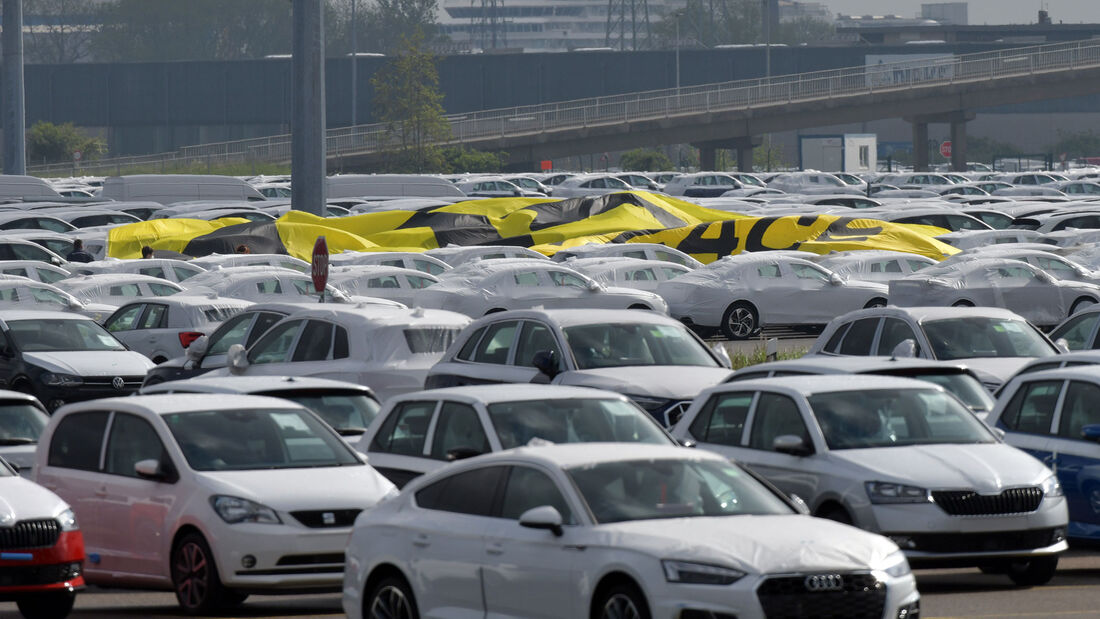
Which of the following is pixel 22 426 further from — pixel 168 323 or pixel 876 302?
pixel 876 302

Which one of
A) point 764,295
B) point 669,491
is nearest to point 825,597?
point 669,491

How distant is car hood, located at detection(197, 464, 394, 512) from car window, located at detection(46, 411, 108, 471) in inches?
48.5

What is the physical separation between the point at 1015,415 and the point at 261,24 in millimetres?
179287

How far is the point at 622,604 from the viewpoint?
9016 mm

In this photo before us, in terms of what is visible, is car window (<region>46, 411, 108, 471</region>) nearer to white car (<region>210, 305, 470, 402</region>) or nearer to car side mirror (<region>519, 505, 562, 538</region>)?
car side mirror (<region>519, 505, 562, 538</region>)

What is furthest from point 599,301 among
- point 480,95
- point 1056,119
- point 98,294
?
point 1056,119

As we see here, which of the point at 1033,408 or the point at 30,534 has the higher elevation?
the point at 1033,408

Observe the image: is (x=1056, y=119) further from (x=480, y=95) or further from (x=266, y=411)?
(x=266, y=411)

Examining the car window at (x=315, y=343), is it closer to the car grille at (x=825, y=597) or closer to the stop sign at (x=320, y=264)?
the stop sign at (x=320, y=264)

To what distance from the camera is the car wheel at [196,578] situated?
461 inches

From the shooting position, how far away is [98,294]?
31031 millimetres

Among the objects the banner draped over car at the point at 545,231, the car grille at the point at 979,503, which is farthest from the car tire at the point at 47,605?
the banner draped over car at the point at 545,231

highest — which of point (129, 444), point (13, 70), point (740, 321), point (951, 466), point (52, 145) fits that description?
point (13, 70)

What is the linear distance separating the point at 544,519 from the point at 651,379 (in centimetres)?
771
